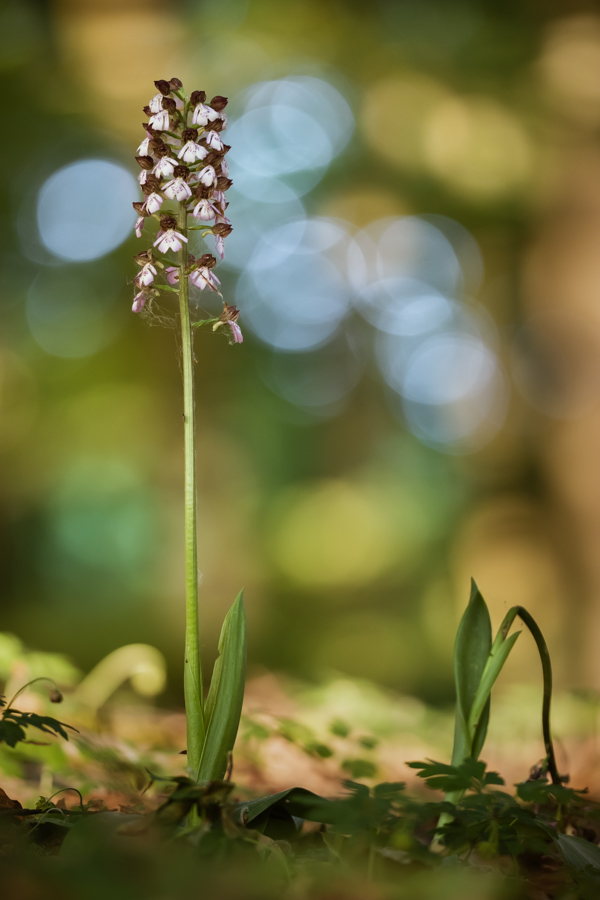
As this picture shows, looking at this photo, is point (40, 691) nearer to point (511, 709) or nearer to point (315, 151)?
point (511, 709)

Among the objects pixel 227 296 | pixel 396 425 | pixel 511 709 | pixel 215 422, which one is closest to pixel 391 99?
pixel 227 296

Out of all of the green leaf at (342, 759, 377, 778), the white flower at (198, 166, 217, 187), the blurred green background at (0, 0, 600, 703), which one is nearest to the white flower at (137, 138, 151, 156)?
the white flower at (198, 166, 217, 187)

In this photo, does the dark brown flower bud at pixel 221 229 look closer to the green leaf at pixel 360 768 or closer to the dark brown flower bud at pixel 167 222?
the dark brown flower bud at pixel 167 222

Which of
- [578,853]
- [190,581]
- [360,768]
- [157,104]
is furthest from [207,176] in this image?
[360,768]

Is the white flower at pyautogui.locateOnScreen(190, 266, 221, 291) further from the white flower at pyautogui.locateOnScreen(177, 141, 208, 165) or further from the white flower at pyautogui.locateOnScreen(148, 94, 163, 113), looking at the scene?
the white flower at pyautogui.locateOnScreen(148, 94, 163, 113)

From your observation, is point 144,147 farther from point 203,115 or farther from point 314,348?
point 314,348
